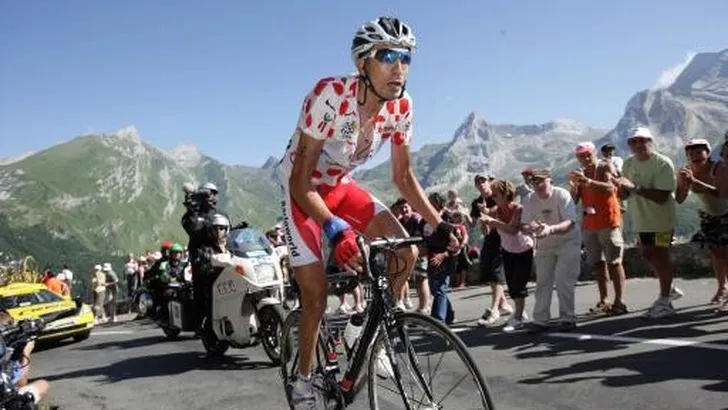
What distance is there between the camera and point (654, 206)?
27.3 ft

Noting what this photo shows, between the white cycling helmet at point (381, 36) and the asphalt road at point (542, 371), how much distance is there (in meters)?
2.52

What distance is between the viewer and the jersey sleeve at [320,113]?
384 cm

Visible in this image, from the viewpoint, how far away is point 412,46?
3912 mm

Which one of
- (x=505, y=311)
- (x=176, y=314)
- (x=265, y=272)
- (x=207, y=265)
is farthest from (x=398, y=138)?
(x=505, y=311)

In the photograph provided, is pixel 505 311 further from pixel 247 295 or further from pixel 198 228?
pixel 198 228

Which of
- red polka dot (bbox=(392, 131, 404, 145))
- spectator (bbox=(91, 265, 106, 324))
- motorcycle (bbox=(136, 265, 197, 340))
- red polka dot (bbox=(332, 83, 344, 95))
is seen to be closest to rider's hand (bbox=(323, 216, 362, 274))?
red polka dot (bbox=(332, 83, 344, 95))

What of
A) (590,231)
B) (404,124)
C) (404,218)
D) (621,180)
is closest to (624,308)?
(590,231)

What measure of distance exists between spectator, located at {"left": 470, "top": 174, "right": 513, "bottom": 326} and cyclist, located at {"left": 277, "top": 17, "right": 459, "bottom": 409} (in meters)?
5.28

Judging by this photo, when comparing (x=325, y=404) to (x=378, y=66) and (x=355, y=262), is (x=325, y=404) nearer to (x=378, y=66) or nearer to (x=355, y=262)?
(x=355, y=262)

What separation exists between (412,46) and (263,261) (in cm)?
449

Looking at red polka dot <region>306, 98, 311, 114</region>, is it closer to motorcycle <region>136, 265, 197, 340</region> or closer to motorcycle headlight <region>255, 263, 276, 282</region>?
motorcycle headlight <region>255, 263, 276, 282</region>

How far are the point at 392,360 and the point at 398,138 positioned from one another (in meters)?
1.43

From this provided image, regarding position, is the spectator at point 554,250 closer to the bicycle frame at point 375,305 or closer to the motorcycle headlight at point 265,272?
the motorcycle headlight at point 265,272

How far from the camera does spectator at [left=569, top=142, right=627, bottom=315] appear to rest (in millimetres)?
8797
